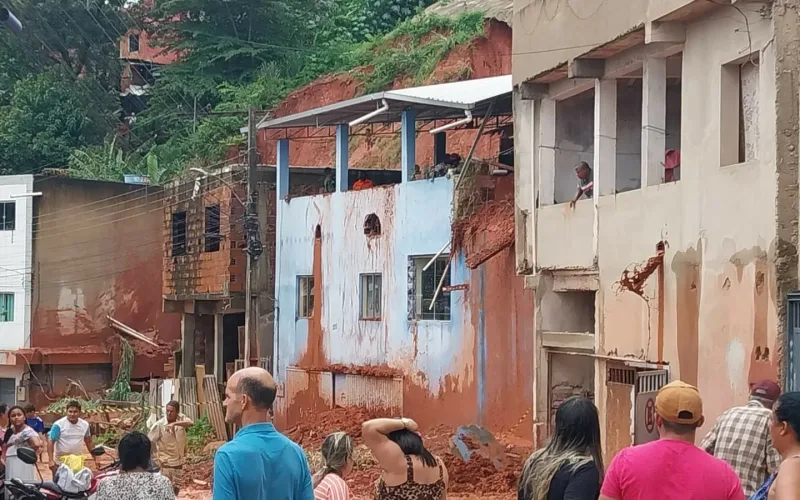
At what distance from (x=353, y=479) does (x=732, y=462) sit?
997 cm

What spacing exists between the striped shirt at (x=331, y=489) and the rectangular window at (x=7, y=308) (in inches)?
1245

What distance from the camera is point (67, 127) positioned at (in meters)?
42.1

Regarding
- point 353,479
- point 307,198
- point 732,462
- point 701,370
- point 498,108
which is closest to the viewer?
point 732,462

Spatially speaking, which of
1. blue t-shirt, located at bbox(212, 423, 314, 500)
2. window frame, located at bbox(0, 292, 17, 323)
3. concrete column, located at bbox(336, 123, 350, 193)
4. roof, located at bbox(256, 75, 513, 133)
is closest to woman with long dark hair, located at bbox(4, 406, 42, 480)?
blue t-shirt, located at bbox(212, 423, 314, 500)

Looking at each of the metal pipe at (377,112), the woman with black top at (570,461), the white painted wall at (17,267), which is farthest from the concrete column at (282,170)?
the woman with black top at (570,461)

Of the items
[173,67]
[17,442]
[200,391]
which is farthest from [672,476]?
[173,67]

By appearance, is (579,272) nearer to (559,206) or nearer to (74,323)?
(559,206)

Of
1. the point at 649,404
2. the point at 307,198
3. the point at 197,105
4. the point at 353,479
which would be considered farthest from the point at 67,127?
the point at 649,404

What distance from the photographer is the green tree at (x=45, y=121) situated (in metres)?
41.2

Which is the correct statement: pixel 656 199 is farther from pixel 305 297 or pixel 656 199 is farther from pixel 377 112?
pixel 305 297

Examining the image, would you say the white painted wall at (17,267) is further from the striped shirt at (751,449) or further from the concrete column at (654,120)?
the striped shirt at (751,449)

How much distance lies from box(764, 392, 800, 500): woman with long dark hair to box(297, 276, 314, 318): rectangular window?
18566mm

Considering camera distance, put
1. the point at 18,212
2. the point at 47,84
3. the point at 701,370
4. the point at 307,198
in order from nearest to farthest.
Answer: the point at 701,370, the point at 307,198, the point at 18,212, the point at 47,84

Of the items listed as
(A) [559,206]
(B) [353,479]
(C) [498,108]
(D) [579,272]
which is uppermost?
(C) [498,108]
